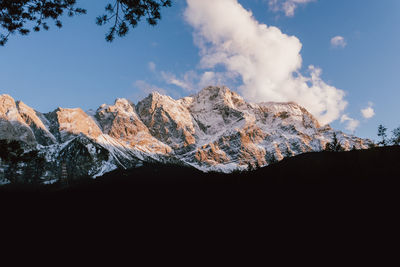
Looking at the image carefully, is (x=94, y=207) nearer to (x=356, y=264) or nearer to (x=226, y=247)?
(x=226, y=247)

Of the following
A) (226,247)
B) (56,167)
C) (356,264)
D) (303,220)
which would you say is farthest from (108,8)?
(56,167)

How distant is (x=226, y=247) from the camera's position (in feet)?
17.5

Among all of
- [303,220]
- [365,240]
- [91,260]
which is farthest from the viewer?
[303,220]

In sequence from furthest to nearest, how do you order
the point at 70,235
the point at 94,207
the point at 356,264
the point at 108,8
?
the point at 94,207 < the point at 108,8 < the point at 70,235 < the point at 356,264

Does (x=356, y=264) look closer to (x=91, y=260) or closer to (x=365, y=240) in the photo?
(x=365, y=240)

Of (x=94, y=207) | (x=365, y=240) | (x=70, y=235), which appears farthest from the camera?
(x=94, y=207)

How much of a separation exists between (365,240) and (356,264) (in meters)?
1.14

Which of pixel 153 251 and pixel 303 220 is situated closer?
pixel 153 251

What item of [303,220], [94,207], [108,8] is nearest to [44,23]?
[108,8]

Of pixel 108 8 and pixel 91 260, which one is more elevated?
pixel 108 8

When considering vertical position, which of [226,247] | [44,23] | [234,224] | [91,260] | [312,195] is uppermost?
[44,23]

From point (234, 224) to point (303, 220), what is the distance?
2.22 metres

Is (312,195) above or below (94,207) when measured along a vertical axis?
above

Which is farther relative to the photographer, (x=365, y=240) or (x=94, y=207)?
(x=94, y=207)
